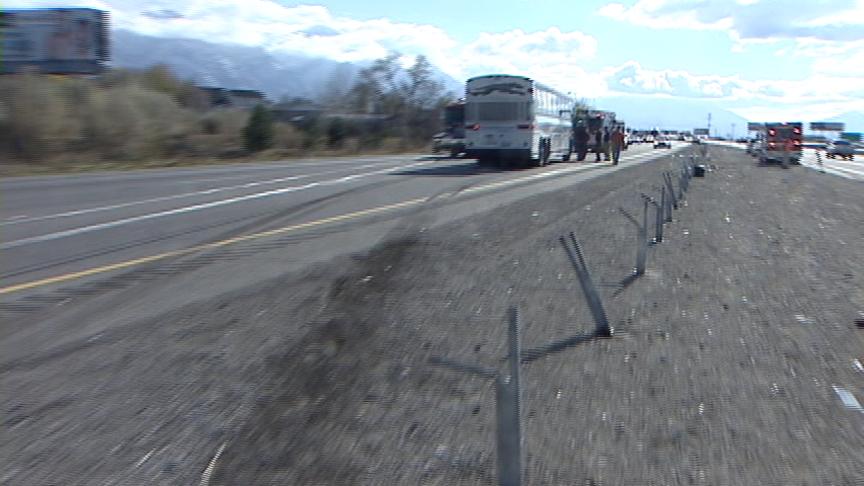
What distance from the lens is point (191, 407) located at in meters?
6.58

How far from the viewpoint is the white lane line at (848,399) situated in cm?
677

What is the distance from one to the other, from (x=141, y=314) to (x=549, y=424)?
5039 mm

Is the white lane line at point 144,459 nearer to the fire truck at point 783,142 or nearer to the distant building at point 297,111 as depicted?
the fire truck at point 783,142

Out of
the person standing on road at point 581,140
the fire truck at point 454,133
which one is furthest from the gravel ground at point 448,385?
the fire truck at point 454,133

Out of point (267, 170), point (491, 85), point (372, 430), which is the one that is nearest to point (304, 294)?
point (372, 430)

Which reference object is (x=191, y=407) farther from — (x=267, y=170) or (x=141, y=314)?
(x=267, y=170)

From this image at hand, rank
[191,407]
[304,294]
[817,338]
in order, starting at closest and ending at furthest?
[191,407] → [817,338] → [304,294]

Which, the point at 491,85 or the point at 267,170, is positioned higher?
the point at 491,85

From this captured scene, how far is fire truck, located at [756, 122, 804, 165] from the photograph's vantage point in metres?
60.2

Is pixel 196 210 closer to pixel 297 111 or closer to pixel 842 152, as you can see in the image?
pixel 297 111

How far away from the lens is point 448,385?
23.5 ft

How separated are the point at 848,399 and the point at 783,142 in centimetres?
5736

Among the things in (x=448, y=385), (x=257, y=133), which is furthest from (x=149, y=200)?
(x=257, y=133)

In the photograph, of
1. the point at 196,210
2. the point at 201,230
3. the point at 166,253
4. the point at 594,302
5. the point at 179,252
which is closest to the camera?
the point at 594,302
